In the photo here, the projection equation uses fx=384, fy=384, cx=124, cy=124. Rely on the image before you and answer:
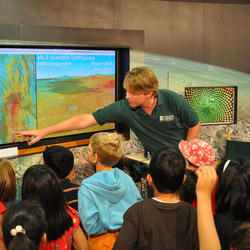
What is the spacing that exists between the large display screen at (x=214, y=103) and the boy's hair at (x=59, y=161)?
2109mm

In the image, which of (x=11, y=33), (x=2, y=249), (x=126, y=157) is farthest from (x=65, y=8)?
(x=2, y=249)

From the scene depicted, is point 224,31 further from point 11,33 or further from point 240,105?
point 11,33

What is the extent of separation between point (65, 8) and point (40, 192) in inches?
88.3

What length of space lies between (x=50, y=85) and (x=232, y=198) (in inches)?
94.4

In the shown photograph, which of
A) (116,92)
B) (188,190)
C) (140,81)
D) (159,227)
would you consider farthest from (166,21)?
(159,227)

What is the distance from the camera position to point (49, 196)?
182cm

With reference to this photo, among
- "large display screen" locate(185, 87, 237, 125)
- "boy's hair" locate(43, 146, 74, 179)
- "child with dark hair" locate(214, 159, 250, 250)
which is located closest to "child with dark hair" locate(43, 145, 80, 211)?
"boy's hair" locate(43, 146, 74, 179)

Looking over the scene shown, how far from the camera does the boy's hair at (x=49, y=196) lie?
182cm

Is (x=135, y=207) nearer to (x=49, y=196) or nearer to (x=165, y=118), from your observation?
(x=49, y=196)

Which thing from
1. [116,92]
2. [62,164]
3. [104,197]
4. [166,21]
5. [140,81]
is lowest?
[104,197]

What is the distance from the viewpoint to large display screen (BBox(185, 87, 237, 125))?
426cm

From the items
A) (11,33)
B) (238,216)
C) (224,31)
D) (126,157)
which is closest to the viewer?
(238,216)

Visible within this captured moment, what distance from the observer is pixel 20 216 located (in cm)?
145

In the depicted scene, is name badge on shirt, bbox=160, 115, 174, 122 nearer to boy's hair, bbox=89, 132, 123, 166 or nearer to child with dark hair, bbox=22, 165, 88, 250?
boy's hair, bbox=89, 132, 123, 166
